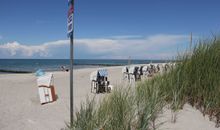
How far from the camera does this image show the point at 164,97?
4.95m

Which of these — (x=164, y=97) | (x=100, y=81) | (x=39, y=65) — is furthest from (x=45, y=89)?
(x=39, y=65)

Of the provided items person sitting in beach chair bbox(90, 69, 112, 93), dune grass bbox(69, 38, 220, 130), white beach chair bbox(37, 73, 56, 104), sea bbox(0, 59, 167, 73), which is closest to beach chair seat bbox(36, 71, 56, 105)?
white beach chair bbox(37, 73, 56, 104)

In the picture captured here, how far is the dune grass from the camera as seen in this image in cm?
417

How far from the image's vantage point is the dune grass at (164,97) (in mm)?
4168

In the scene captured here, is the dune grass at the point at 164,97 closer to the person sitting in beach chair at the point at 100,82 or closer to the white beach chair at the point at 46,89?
the white beach chair at the point at 46,89

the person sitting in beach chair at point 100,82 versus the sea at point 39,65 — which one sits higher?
the person sitting in beach chair at point 100,82

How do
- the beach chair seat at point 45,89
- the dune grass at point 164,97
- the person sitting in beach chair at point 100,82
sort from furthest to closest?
1. the person sitting in beach chair at point 100,82
2. the beach chair seat at point 45,89
3. the dune grass at point 164,97

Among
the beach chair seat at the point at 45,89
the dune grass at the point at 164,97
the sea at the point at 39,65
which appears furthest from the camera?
the sea at the point at 39,65

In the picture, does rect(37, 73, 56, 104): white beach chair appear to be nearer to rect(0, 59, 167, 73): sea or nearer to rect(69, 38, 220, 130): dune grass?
rect(0, 59, 167, 73): sea

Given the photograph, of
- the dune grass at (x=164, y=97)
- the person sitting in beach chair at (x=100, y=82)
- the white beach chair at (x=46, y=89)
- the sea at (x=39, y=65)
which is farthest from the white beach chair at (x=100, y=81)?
the dune grass at (x=164, y=97)

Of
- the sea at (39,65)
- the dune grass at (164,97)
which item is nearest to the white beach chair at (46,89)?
the sea at (39,65)

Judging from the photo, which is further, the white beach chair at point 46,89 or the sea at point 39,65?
the sea at point 39,65

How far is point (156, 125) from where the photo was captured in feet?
15.2

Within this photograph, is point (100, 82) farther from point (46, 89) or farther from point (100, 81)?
point (46, 89)
